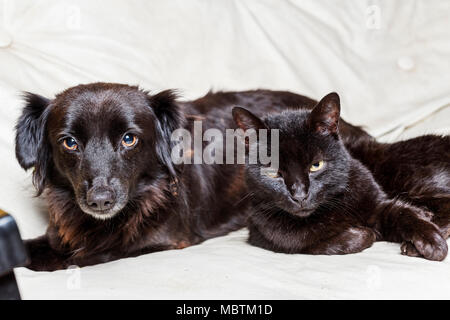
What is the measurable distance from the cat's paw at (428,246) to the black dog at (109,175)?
74 cm

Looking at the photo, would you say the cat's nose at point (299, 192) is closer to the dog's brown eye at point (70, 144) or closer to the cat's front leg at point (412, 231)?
the cat's front leg at point (412, 231)

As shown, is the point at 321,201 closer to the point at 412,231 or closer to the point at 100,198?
the point at 412,231

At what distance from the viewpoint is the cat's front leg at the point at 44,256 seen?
2332 millimetres

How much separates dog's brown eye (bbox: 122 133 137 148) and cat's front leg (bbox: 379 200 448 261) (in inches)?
39.6

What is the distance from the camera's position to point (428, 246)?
1.97 meters

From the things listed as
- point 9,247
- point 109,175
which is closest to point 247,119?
point 109,175

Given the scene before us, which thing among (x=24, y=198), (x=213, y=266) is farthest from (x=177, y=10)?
(x=213, y=266)

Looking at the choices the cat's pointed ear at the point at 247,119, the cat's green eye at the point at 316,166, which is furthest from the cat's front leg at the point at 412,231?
the cat's pointed ear at the point at 247,119

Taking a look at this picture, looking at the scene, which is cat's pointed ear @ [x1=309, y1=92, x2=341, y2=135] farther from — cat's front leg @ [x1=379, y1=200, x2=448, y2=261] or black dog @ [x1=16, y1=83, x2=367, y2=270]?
black dog @ [x1=16, y1=83, x2=367, y2=270]

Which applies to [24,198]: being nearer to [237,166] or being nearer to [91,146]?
[91,146]

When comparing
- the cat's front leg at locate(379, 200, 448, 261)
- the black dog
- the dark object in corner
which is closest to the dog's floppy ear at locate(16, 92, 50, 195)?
the black dog

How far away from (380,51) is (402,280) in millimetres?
2133

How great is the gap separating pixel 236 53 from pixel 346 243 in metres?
1.79

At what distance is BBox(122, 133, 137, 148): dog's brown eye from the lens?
227 cm
